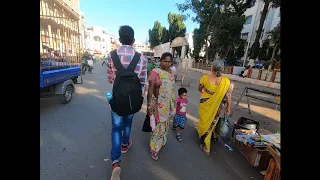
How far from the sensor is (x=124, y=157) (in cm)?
237

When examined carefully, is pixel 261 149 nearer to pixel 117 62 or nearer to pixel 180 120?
pixel 180 120

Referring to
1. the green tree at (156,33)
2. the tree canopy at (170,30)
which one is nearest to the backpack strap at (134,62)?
the tree canopy at (170,30)

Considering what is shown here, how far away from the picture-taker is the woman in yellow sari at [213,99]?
8.20 feet

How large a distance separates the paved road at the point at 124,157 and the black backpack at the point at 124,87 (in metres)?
0.92

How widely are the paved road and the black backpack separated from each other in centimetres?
92

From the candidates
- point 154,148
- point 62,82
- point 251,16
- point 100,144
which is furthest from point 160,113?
point 251,16

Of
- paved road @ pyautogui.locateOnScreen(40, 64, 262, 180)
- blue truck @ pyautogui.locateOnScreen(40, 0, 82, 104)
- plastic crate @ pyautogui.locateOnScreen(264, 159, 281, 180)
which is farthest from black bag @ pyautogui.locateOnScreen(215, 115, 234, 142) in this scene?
blue truck @ pyautogui.locateOnScreen(40, 0, 82, 104)

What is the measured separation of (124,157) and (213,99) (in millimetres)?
1648

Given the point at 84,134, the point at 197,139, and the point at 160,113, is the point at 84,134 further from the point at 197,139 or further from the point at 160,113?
the point at 197,139

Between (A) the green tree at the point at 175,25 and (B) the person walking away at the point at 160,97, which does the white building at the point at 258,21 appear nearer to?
(A) the green tree at the point at 175,25

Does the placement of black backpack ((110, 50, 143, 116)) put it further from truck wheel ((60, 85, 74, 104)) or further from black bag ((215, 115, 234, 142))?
truck wheel ((60, 85, 74, 104))

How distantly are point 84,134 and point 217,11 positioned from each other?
17.9 metres

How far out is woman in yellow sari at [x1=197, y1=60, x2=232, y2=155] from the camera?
2.50 metres

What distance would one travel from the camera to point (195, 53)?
27.3 metres
